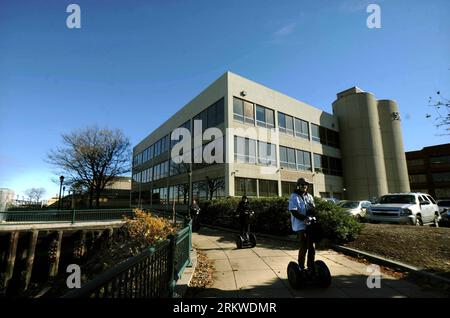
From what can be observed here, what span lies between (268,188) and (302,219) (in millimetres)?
22303

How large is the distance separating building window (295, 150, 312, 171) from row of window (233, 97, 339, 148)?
2084 mm

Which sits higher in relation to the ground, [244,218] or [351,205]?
[351,205]

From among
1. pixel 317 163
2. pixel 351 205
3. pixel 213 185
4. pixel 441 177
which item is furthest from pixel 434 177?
pixel 213 185

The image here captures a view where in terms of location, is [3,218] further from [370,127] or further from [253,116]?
[370,127]

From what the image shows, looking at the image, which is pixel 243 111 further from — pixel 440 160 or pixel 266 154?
pixel 440 160

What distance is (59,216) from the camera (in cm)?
A: 1848

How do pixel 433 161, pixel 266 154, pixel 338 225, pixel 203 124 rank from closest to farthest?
1. pixel 338 225
2. pixel 266 154
3. pixel 203 124
4. pixel 433 161

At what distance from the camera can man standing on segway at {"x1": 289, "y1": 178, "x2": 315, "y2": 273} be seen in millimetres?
4906

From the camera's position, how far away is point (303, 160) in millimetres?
31891

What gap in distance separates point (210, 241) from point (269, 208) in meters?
3.03

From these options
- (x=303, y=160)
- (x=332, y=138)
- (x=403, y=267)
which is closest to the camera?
(x=403, y=267)

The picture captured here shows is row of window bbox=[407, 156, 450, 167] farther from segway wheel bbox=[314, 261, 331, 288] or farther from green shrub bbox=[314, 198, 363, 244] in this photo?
segway wheel bbox=[314, 261, 331, 288]
